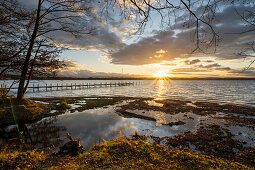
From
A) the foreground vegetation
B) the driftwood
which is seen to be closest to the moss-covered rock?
the driftwood

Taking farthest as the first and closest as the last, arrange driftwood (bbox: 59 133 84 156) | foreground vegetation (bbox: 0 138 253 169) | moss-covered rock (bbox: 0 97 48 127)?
moss-covered rock (bbox: 0 97 48 127)
driftwood (bbox: 59 133 84 156)
foreground vegetation (bbox: 0 138 253 169)

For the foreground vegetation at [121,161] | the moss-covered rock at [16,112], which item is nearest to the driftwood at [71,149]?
the foreground vegetation at [121,161]

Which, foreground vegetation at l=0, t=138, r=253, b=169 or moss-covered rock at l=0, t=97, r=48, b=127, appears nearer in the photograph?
foreground vegetation at l=0, t=138, r=253, b=169

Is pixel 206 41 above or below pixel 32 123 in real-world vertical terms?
above

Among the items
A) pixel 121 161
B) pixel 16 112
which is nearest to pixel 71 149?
pixel 121 161

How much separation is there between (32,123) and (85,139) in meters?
6.75

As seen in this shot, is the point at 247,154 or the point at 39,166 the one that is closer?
the point at 39,166

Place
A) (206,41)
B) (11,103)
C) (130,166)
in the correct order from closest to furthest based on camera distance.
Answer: (206,41) < (130,166) < (11,103)

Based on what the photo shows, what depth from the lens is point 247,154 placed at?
22.6 feet

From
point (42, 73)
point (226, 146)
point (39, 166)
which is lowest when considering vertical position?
point (226, 146)

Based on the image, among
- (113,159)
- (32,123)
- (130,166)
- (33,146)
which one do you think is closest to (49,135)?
(33,146)

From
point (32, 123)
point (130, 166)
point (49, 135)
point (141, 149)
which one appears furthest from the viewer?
point (32, 123)

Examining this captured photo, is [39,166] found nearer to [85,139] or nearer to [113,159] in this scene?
[113,159]

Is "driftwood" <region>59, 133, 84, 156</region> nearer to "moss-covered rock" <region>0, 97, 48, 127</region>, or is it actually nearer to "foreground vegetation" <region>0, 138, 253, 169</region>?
"foreground vegetation" <region>0, 138, 253, 169</region>
